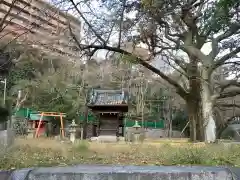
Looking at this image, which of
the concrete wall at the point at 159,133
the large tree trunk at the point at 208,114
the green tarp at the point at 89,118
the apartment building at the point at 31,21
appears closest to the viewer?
the apartment building at the point at 31,21

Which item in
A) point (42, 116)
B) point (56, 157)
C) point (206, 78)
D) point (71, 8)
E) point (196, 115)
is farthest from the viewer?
point (42, 116)

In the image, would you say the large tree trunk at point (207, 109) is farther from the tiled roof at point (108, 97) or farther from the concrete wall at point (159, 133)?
the concrete wall at point (159, 133)

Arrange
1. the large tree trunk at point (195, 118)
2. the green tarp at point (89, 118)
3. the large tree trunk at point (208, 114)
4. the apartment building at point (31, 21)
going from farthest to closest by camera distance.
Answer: the green tarp at point (89, 118), the large tree trunk at point (195, 118), the large tree trunk at point (208, 114), the apartment building at point (31, 21)

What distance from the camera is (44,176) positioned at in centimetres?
576

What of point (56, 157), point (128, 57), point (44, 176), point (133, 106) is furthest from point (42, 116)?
point (44, 176)

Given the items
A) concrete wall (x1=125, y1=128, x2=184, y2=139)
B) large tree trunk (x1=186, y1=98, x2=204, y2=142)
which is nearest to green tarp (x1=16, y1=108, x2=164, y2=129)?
concrete wall (x1=125, y1=128, x2=184, y2=139)

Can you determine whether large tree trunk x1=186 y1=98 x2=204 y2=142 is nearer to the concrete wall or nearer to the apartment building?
the apartment building

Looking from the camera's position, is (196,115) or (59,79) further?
(59,79)

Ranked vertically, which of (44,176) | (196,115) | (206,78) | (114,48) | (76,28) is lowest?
(44,176)

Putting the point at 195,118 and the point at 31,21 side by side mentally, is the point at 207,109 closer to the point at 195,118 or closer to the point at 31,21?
the point at 195,118

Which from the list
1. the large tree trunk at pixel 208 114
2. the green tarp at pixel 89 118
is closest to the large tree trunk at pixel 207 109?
the large tree trunk at pixel 208 114

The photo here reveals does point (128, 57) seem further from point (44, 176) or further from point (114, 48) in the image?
point (44, 176)

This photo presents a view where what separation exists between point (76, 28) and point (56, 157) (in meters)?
12.0

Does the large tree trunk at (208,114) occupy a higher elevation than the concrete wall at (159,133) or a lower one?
higher
